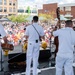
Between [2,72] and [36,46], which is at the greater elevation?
[36,46]

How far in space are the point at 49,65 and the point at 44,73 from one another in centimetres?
118

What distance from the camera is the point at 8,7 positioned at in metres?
88.3

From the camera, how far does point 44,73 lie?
21.0 feet

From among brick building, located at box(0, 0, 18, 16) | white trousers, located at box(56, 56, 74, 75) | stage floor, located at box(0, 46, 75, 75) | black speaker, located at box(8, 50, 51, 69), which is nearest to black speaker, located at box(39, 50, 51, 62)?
stage floor, located at box(0, 46, 75, 75)

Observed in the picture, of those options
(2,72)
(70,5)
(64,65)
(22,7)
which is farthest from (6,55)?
(22,7)

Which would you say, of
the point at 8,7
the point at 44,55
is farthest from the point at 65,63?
the point at 8,7

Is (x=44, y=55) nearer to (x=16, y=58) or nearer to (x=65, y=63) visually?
(x=16, y=58)

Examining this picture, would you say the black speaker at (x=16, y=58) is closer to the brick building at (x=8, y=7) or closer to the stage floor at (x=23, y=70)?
the stage floor at (x=23, y=70)

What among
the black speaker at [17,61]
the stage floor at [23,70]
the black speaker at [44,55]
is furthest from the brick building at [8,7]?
the black speaker at [17,61]

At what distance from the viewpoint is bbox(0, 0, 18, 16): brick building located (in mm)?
86000

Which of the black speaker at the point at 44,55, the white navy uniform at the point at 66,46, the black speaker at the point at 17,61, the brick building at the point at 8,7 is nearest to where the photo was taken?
the white navy uniform at the point at 66,46

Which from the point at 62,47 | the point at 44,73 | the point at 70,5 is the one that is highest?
the point at 70,5

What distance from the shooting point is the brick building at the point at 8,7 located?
86.0 metres

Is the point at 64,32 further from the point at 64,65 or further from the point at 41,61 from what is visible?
the point at 41,61
